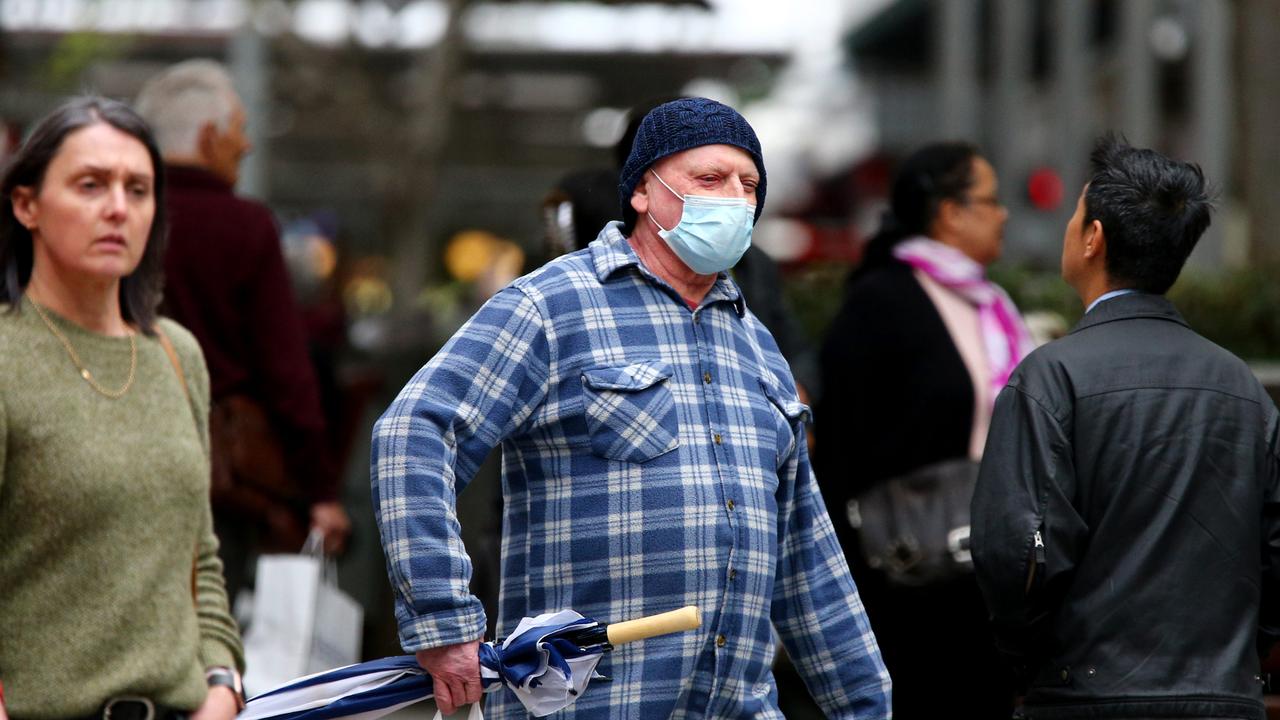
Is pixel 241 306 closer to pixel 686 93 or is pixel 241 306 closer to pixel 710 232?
pixel 710 232

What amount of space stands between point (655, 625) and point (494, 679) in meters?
0.32

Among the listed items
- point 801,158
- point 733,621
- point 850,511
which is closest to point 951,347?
point 850,511

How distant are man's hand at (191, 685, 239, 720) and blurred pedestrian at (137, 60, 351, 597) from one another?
6.16ft

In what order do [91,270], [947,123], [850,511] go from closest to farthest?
1. [91,270]
2. [850,511]
3. [947,123]

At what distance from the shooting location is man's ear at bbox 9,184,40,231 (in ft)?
12.3

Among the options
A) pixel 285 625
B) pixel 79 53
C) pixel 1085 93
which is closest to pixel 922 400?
pixel 285 625

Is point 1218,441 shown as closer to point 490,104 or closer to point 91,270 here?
point 91,270

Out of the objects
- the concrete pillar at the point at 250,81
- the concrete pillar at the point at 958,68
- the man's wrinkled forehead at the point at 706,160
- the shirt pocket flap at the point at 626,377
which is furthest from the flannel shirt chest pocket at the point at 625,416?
the concrete pillar at the point at 958,68

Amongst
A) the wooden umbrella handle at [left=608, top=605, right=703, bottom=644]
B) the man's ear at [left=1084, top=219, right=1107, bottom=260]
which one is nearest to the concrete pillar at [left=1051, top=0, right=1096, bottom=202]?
the man's ear at [left=1084, top=219, right=1107, bottom=260]

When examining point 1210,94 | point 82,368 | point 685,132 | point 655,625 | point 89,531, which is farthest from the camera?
point 1210,94

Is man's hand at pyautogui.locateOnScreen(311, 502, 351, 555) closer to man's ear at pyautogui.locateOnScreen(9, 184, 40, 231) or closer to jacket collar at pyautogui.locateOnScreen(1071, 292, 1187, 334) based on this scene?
man's ear at pyautogui.locateOnScreen(9, 184, 40, 231)

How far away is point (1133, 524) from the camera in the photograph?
3.89 metres

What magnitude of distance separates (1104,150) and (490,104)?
Answer: 38244 mm

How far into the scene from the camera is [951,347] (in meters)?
5.89
